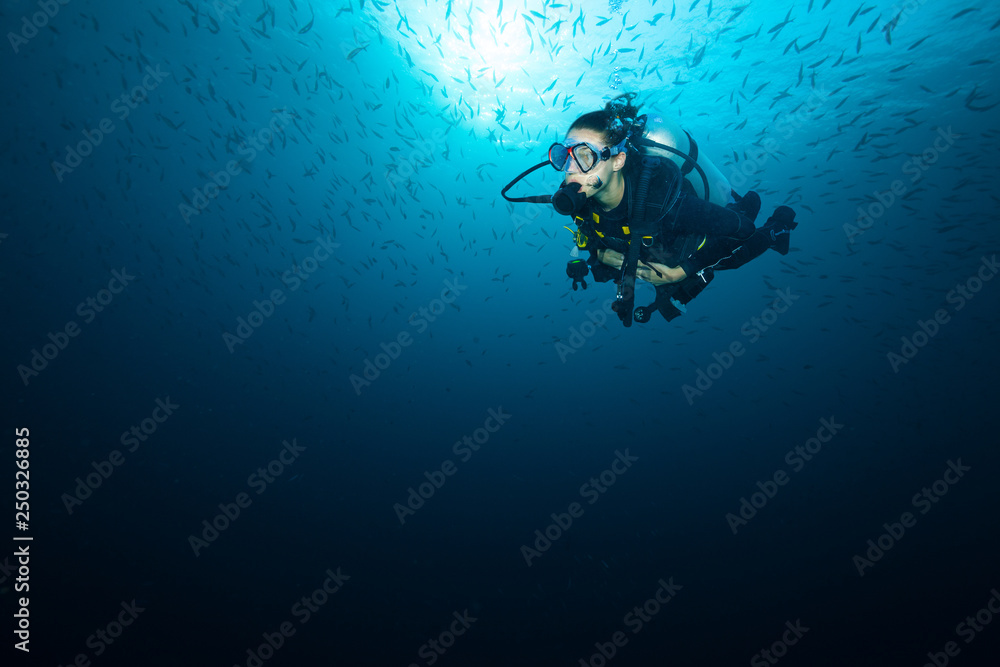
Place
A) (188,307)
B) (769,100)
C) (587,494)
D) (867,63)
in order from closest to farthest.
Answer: (867,63)
(769,100)
(587,494)
(188,307)

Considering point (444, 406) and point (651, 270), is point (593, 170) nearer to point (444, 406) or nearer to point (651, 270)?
point (651, 270)

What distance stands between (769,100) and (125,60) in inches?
1028

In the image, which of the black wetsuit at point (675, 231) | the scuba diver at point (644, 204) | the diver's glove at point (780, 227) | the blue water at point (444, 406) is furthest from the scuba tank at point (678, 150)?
the blue water at point (444, 406)

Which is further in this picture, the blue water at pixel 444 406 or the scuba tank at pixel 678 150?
the blue water at pixel 444 406

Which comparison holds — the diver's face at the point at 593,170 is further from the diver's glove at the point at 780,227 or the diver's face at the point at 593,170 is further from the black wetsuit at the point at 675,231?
the diver's glove at the point at 780,227

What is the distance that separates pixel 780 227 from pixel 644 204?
1.88m

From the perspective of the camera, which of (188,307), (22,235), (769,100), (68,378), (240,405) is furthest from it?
(188,307)

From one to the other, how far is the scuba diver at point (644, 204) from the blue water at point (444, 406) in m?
7.38

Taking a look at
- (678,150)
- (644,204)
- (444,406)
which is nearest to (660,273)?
(644,204)

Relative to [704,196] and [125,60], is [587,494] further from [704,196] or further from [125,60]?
[125,60]

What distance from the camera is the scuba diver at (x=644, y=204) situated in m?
3.05

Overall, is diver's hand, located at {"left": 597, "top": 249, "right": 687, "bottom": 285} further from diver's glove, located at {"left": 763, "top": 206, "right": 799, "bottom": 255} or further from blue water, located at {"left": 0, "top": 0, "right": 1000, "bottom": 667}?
blue water, located at {"left": 0, "top": 0, "right": 1000, "bottom": 667}

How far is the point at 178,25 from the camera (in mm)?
13266

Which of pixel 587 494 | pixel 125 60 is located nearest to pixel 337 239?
pixel 125 60
